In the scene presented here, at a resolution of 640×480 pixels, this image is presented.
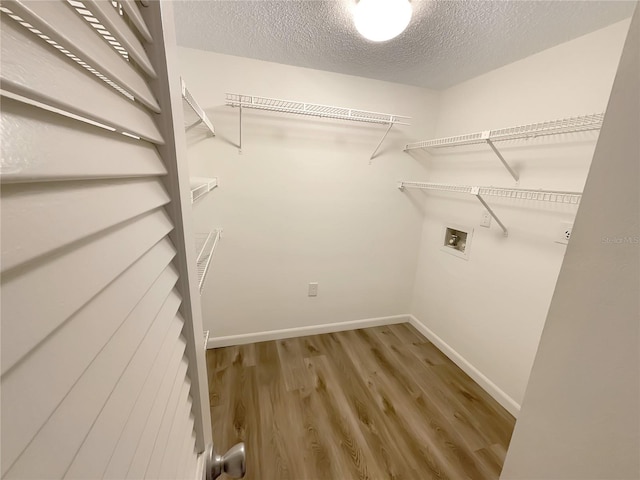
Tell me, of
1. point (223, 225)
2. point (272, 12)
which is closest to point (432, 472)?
point (223, 225)

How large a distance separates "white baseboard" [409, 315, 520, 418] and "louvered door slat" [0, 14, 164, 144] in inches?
79.5

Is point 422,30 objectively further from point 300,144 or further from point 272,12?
point 300,144

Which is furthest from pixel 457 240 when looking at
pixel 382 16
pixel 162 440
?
pixel 162 440

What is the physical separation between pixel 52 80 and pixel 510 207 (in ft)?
6.38

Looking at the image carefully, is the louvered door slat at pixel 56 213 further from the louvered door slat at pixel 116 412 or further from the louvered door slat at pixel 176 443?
the louvered door slat at pixel 176 443

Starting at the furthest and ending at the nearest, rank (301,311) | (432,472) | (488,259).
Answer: (301,311), (488,259), (432,472)

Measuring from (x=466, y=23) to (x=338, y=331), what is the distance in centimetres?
226

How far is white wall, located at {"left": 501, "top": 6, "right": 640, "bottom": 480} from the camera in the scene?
36cm

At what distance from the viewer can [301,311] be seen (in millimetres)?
2146

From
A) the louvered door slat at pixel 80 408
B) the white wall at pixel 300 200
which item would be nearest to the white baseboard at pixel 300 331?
the white wall at pixel 300 200

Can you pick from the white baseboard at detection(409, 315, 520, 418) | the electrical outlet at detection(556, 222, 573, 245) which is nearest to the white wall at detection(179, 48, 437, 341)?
the white baseboard at detection(409, 315, 520, 418)

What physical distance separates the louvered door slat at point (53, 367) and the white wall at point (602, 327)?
662 mm

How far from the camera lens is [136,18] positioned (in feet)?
0.99

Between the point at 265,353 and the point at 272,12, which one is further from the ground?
the point at 272,12
